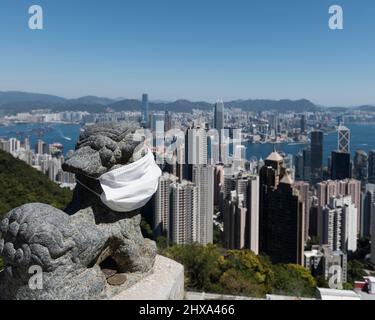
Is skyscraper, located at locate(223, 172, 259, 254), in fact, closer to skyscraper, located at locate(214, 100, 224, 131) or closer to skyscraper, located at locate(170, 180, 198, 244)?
skyscraper, located at locate(170, 180, 198, 244)

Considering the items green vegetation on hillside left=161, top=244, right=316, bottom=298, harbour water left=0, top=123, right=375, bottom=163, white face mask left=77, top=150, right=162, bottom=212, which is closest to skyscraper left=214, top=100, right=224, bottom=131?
harbour water left=0, top=123, right=375, bottom=163

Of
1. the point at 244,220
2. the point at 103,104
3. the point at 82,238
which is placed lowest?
the point at 244,220

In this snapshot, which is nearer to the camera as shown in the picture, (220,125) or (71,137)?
(220,125)

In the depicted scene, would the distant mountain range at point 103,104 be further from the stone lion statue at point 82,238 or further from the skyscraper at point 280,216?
the stone lion statue at point 82,238

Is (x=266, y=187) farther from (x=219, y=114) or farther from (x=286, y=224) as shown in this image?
(x=219, y=114)

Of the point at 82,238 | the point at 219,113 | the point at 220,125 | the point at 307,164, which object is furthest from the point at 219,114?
the point at 82,238

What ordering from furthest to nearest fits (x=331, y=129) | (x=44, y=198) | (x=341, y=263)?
(x=331, y=129) → (x=341, y=263) → (x=44, y=198)
